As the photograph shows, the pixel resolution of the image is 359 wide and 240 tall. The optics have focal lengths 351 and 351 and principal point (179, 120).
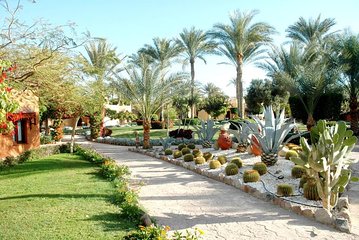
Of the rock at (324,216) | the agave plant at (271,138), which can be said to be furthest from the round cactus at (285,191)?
the agave plant at (271,138)

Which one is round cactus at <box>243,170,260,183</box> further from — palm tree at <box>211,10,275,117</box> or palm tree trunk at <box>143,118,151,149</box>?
palm tree at <box>211,10,275,117</box>

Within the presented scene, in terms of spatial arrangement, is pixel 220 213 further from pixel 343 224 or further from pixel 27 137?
pixel 27 137

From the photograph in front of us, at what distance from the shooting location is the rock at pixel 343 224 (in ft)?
16.2

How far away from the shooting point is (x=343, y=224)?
16.4 feet

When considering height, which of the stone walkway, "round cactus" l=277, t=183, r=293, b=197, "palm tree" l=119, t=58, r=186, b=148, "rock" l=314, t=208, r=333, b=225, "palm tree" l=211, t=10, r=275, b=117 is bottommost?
the stone walkway

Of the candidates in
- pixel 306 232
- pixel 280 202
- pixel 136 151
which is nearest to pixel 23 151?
pixel 136 151

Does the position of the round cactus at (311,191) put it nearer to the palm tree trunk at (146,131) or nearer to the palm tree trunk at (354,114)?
the palm tree trunk at (146,131)

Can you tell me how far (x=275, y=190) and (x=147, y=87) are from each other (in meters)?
10.3

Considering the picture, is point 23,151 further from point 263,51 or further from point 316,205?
point 263,51

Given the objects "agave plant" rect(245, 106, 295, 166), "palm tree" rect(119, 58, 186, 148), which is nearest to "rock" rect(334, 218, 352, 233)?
"agave plant" rect(245, 106, 295, 166)

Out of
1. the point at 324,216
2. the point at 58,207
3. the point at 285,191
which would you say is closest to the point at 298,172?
the point at 285,191

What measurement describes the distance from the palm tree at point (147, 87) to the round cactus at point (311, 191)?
10.8 metres

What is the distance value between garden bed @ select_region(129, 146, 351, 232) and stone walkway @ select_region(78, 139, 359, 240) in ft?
0.41

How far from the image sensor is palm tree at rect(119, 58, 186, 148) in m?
16.4
